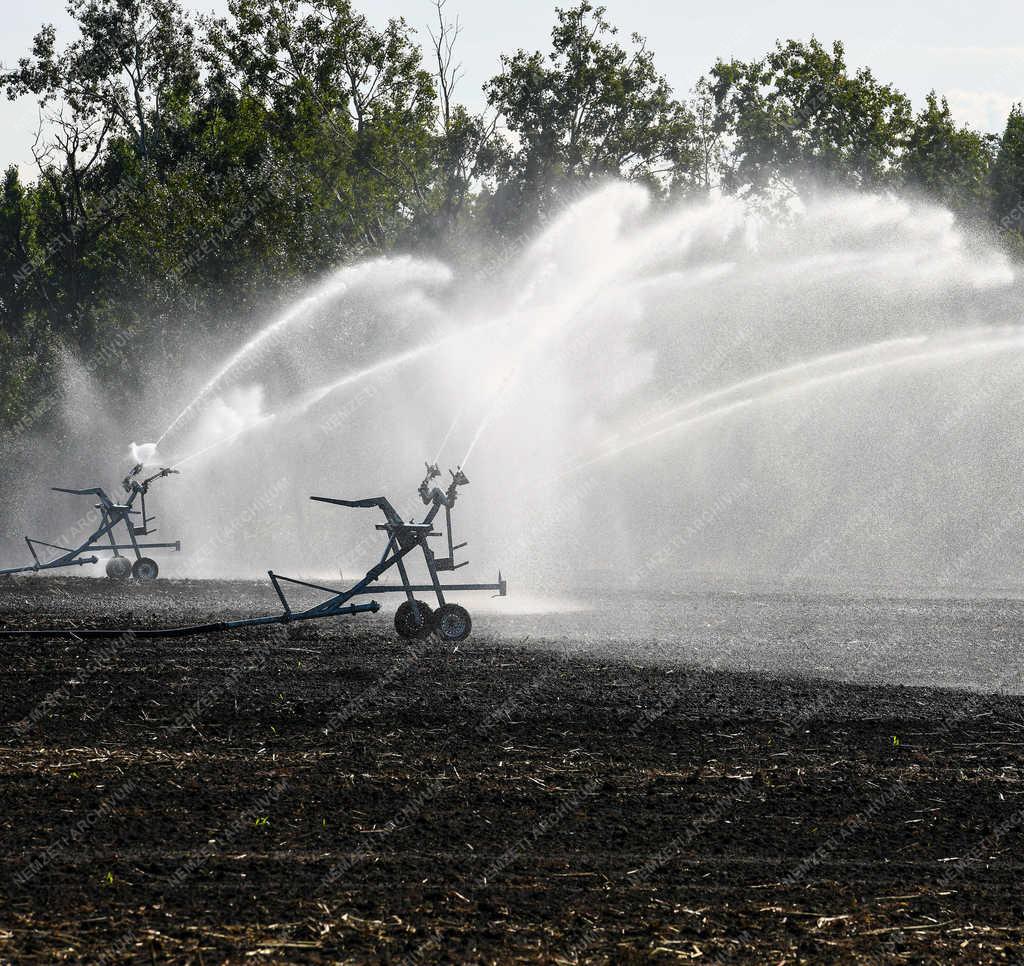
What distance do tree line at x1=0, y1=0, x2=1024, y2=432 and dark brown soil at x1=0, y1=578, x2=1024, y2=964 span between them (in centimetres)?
3885

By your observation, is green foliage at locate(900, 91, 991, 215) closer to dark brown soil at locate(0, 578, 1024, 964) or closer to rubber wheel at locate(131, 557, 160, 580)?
rubber wheel at locate(131, 557, 160, 580)

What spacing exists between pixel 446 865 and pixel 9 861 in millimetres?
2359

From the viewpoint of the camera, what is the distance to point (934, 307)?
39.8m

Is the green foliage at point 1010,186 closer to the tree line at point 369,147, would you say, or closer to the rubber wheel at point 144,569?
the tree line at point 369,147

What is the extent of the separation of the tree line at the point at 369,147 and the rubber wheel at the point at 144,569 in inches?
879

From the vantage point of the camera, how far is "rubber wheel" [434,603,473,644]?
17.1m

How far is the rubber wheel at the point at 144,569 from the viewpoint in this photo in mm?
29562

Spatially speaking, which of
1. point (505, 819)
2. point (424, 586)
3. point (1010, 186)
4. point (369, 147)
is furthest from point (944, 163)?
point (505, 819)

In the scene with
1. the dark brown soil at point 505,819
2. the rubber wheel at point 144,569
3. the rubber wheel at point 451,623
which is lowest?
the dark brown soil at point 505,819

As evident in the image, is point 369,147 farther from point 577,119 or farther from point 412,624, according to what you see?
point 412,624

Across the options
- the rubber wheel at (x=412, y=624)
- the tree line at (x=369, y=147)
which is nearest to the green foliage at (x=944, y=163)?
the tree line at (x=369, y=147)

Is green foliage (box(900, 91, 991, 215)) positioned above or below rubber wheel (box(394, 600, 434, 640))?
above

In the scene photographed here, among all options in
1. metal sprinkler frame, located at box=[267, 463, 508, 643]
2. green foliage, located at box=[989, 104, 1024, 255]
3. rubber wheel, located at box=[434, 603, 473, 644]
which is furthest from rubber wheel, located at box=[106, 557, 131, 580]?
green foliage, located at box=[989, 104, 1024, 255]

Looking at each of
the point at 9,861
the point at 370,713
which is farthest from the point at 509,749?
the point at 9,861
